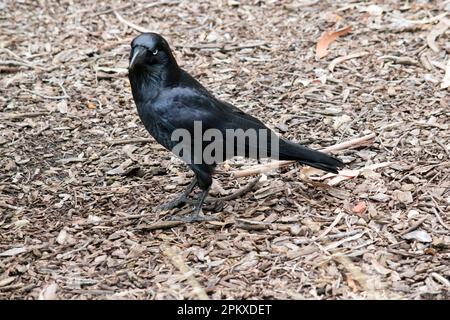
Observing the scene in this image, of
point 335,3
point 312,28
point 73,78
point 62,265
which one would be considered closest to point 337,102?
point 312,28

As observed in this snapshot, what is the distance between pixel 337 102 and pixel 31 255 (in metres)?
3.09

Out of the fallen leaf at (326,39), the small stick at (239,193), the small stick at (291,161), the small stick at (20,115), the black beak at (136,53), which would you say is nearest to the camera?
the black beak at (136,53)

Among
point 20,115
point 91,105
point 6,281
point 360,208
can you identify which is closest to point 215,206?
point 360,208

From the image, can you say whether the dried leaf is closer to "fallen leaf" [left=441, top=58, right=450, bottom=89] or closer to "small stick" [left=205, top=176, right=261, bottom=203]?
"small stick" [left=205, top=176, right=261, bottom=203]

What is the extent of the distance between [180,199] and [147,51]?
1.09 metres

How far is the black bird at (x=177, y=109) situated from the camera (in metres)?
5.13

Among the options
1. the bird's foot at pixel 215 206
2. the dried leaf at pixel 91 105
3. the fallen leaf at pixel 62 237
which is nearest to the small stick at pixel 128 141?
the dried leaf at pixel 91 105

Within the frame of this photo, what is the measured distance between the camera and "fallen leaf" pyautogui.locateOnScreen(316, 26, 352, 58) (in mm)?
7395

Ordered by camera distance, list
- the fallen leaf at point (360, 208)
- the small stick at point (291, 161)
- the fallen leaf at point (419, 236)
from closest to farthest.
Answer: the fallen leaf at point (419, 236), the fallen leaf at point (360, 208), the small stick at point (291, 161)

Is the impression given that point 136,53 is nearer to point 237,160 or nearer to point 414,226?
point 237,160

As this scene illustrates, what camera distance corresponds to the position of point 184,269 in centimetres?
459

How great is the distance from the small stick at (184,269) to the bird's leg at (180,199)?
567mm

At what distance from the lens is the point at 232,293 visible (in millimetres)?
4363

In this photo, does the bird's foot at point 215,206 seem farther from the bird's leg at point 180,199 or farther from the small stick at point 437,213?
the small stick at point 437,213
